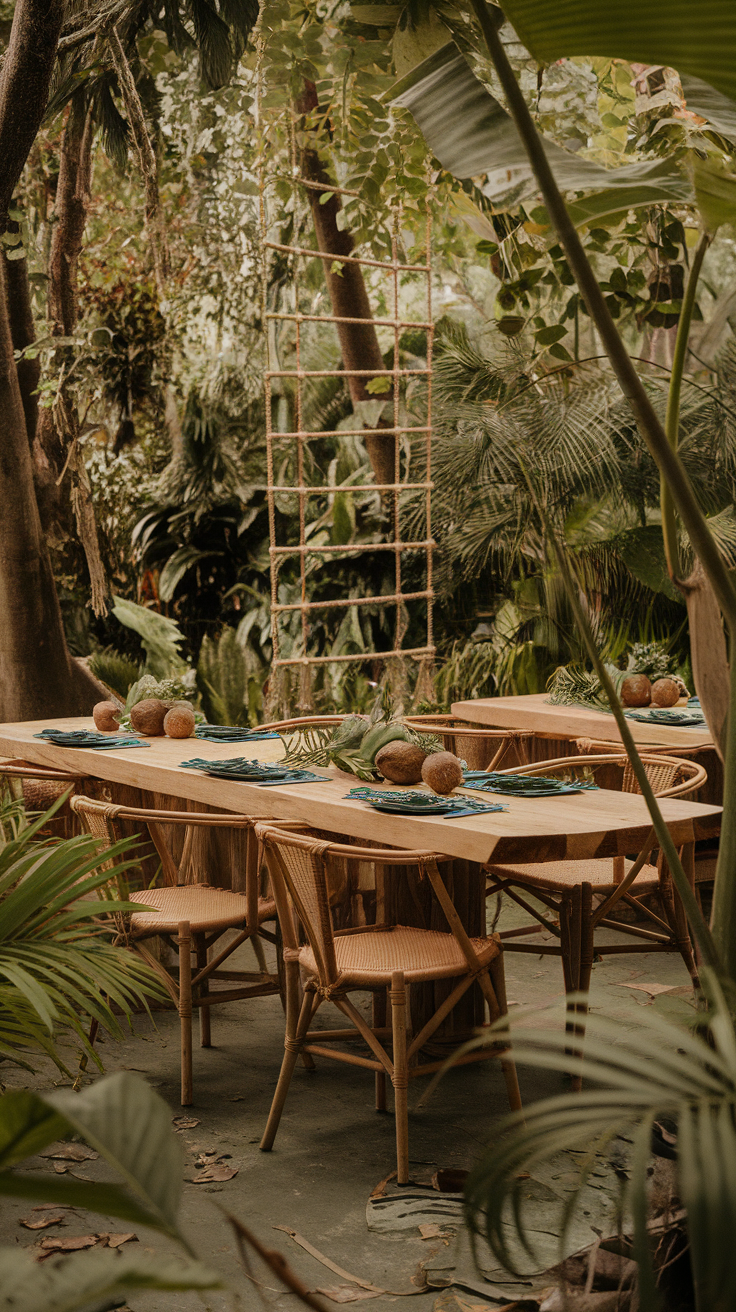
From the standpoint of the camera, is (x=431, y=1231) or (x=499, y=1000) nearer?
(x=431, y=1231)

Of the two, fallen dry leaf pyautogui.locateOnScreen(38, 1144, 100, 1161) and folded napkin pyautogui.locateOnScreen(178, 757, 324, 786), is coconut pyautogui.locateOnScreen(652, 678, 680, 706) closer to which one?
folded napkin pyautogui.locateOnScreen(178, 757, 324, 786)

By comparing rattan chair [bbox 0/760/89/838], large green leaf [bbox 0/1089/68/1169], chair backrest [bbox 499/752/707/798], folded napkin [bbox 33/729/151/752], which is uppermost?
large green leaf [bbox 0/1089/68/1169]

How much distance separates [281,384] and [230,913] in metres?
7.36

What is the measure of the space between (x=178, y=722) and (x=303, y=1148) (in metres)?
1.84

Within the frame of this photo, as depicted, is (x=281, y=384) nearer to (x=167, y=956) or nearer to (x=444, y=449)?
(x=444, y=449)

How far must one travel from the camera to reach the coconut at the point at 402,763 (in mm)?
3492

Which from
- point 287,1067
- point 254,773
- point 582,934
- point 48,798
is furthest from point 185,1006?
point 48,798

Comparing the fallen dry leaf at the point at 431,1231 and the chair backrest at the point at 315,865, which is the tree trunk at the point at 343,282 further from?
the fallen dry leaf at the point at 431,1231

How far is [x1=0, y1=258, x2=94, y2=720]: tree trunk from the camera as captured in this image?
20.5 ft

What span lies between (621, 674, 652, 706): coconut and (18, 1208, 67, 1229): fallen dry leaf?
3.14 meters

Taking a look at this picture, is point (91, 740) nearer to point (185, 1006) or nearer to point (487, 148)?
point (185, 1006)

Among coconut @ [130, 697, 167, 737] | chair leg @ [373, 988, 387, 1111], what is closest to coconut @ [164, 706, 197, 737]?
coconut @ [130, 697, 167, 737]

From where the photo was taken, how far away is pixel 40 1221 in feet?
8.73

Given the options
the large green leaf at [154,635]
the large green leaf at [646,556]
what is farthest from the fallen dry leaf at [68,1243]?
the large green leaf at [154,635]
